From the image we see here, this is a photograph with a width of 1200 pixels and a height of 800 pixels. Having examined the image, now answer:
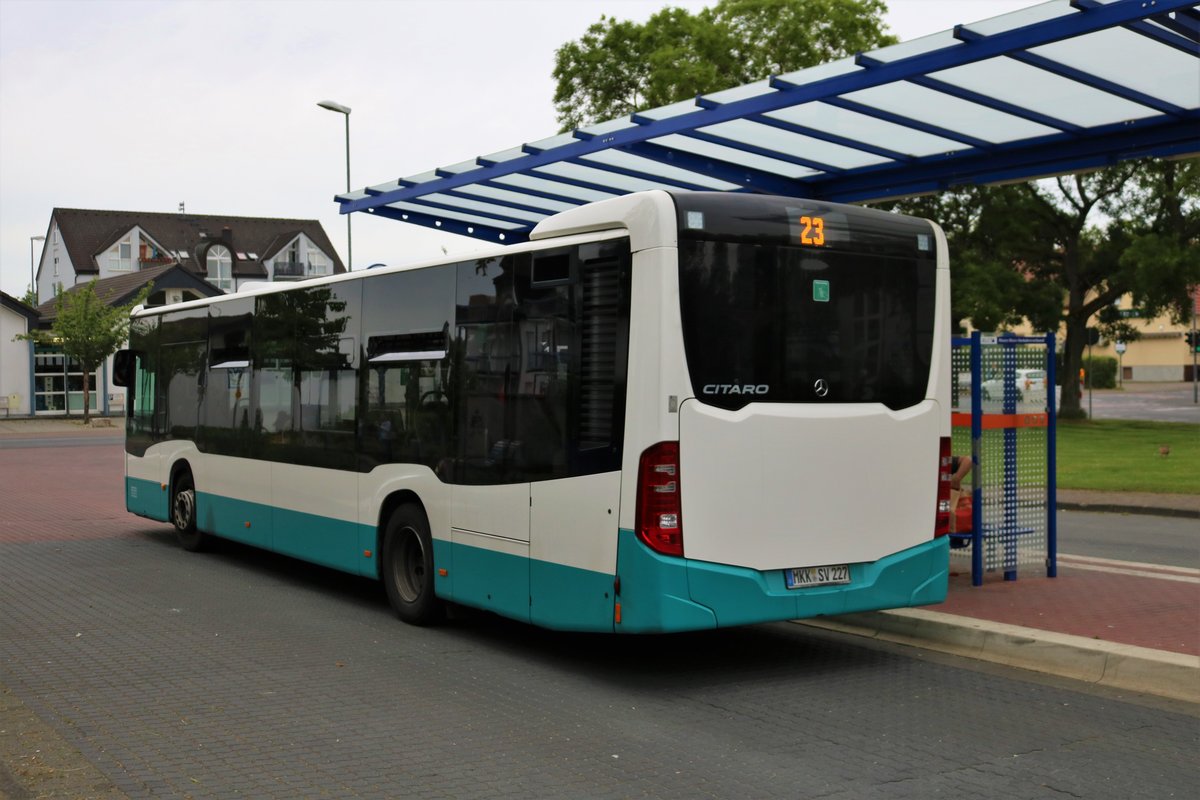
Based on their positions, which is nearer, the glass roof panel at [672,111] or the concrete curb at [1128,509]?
the glass roof panel at [672,111]

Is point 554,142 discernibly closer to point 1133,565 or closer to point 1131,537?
point 1133,565

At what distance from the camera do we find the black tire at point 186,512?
13.7m

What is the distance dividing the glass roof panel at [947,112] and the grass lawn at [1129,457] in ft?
35.7

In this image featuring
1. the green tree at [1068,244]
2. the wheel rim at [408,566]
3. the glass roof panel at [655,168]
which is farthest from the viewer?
the green tree at [1068,244]

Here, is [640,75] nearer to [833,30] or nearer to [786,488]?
[833,30]

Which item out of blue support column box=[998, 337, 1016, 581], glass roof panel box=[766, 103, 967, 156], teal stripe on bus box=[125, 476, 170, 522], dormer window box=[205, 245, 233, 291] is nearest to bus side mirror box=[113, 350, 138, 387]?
teal stripe on bus box=[125, 476, 170, 522]

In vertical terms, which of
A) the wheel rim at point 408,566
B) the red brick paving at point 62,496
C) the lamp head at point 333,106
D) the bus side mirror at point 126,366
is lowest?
the red brick paving at point 62,496

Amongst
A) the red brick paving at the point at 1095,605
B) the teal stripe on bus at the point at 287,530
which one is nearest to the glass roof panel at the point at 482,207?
the teal stripe on bus at the point at 287,530

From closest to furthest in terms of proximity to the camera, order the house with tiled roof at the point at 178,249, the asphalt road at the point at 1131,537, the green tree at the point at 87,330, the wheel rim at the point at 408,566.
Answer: the wheel rim at the point at 408,566 < the asphalt road at the point at 1131,537 < the green tree at the point at 87,330 < the house with tiled roof at the point at 178,249

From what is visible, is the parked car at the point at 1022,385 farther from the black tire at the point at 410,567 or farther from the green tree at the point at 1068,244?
the green tree at the point at 1068,244

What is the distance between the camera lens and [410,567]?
971 centimetres

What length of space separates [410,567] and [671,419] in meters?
3.29

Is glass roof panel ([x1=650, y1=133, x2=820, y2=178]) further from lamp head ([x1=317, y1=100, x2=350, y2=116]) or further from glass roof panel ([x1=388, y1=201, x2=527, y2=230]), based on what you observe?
lamp head ([x1=317, y1=100, x2=350, y2=116])

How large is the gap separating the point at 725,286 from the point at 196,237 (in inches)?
3492
